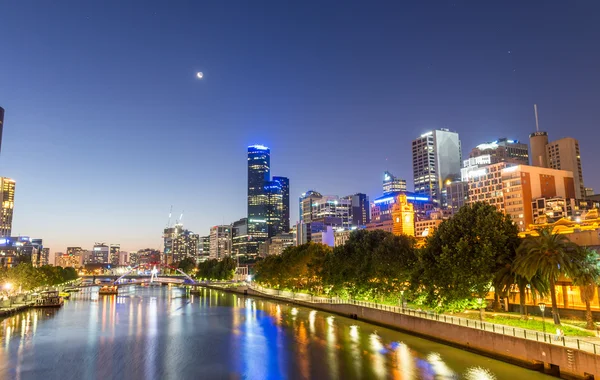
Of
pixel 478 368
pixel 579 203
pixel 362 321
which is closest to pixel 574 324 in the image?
pixel 478 368

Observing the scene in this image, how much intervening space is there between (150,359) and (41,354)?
45.2ft

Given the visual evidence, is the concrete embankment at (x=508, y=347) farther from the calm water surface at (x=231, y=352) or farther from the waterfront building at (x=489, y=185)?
the waterfront building at (x=489, y=185)

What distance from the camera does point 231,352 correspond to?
56875 mm

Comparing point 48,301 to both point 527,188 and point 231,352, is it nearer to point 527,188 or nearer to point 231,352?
point 231,352

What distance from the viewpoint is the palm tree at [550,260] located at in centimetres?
4265

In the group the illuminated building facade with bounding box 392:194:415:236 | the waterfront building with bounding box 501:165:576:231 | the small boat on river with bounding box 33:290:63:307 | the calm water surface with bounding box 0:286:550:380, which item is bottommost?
the calm water surface with bounding box 0:286:550:380

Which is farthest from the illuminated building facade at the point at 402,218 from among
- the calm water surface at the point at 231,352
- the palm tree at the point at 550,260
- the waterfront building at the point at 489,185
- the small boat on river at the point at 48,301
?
the palm tree at the point at 550,260

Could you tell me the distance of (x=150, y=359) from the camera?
53.3 metres

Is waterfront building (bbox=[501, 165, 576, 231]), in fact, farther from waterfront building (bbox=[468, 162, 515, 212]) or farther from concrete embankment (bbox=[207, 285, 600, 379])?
concrete embankment (bbox=[207, 285, 600, 379])

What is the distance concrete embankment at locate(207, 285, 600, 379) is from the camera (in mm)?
35938

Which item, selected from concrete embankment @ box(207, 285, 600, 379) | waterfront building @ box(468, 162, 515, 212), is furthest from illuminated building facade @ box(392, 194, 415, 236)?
concrete embankment @ box(207, 285, 600, 379)

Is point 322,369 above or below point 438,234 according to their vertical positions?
below

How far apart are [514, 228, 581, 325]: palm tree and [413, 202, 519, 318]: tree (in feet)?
19.0

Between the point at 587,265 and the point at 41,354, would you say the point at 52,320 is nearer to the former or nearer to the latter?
the point at 41,354
